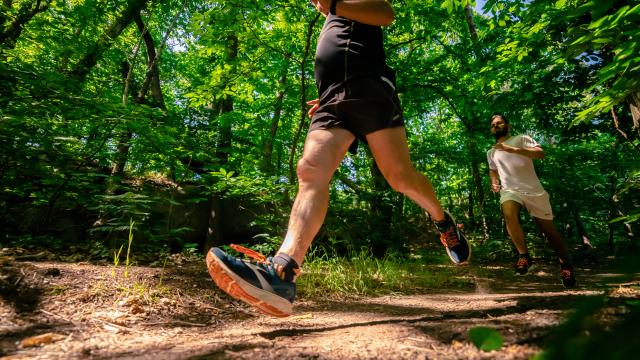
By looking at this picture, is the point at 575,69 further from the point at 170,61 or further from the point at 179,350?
the point at 170,61

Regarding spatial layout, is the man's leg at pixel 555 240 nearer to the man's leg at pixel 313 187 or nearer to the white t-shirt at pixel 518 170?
the white t-shirt at pixel 518 170

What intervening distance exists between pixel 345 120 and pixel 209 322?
4.86ft

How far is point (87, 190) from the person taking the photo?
468cm

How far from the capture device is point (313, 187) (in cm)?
178

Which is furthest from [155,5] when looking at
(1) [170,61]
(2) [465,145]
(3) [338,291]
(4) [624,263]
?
(4) [624,263]

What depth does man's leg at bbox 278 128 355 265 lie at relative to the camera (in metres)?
1.67

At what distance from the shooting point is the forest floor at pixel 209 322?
1225 millimetres

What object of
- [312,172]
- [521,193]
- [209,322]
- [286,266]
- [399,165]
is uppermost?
[521,193]

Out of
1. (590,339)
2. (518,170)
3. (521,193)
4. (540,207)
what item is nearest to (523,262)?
(540,207)

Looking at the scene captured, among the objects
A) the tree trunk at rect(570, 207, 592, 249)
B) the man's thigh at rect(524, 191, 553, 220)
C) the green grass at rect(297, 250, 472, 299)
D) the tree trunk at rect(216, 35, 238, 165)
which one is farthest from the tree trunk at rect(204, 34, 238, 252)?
the tree trunk at rect(570, 207, 592, 249)

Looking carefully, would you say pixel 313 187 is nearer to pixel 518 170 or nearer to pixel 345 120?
pixel 345 120

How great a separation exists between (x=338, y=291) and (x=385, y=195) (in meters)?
2.78

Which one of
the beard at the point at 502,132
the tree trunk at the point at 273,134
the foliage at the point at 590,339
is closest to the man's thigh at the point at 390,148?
the foliage at the point at 590,339

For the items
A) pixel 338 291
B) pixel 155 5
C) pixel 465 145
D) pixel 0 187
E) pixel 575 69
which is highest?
pixel 155 5
